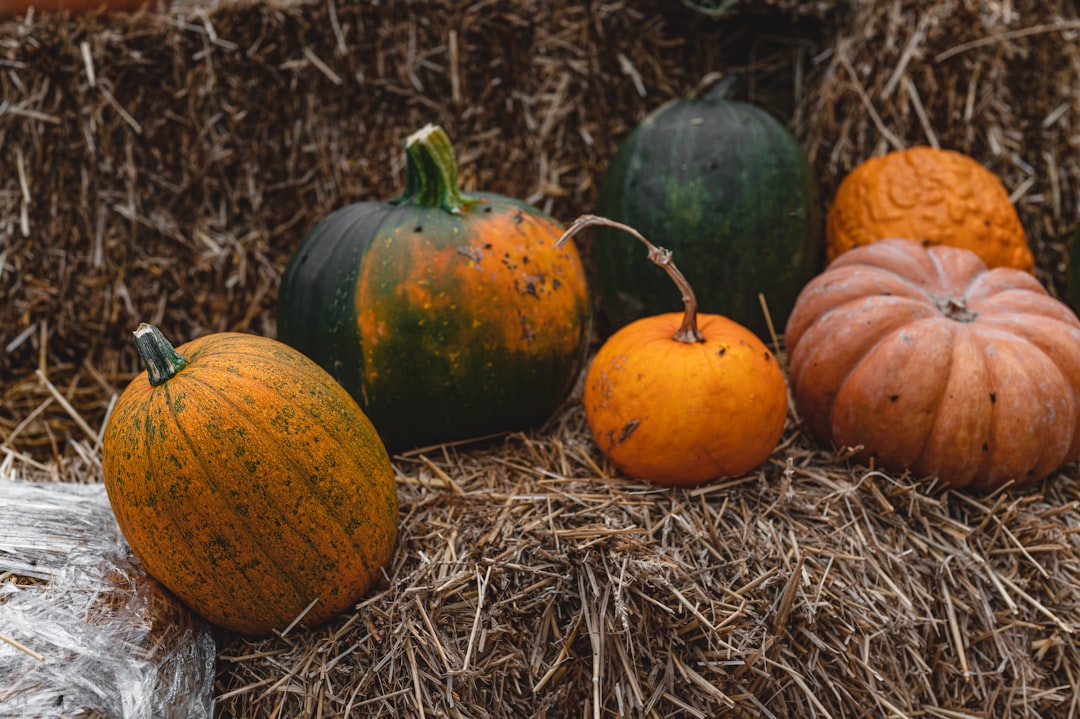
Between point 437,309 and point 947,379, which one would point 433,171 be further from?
point 947,379

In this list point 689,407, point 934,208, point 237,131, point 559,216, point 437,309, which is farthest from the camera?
point 559,216

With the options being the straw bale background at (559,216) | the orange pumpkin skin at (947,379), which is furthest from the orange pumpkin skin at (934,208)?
the orange pumpkin skin at (947,379)

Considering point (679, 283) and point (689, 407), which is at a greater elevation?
point (679, 283)

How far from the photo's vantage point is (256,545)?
159 cm

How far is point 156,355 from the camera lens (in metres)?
1.59

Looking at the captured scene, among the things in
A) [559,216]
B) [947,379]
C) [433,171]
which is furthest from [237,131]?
[947,379]

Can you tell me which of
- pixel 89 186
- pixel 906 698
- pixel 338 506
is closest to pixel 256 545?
pixel 338 506

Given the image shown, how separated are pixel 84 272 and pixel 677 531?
2454mm

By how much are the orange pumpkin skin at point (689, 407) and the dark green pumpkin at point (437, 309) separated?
0.93 ft

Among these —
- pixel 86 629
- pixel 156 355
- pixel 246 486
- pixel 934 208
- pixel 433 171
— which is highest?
pixel 433 171

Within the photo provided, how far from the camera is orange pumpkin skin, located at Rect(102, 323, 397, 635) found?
5.02 feet

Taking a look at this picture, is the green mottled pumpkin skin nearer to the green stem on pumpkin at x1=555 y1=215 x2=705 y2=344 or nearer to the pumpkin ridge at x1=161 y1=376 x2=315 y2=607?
the green stem on pumpkin at x1=555 y1=215 x2=705 y2=344

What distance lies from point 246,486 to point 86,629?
39 centimetres

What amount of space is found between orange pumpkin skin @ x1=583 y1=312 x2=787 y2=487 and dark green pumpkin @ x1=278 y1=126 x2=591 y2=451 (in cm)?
28
